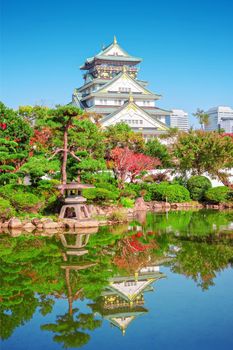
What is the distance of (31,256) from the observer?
38.7 feet

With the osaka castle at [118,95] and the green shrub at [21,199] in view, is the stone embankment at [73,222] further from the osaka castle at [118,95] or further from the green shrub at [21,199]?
the osaka castle at [118,95]

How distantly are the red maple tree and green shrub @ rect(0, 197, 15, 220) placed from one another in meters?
9.02

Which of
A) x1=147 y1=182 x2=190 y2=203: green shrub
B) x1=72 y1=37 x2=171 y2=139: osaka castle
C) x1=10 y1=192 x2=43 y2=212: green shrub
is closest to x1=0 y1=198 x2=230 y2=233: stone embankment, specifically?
x1=10 y1=192 x2=43 y2=212: green shrub

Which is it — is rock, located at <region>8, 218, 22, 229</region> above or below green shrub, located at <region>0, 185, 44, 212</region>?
below

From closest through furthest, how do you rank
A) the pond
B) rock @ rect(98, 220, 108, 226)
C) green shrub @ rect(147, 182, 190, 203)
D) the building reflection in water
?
the pond, the building reflection in water, rock @ rect(98, 220, 108, 226), green shrub @ rect(147, 182, 190, 203)

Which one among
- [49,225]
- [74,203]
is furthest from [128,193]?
[49,225]

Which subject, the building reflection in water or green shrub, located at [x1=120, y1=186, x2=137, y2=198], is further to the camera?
green shrub, located at [x1=120, y1=186, x2=137, y2=198]

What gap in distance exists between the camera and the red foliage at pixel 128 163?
82.3 ft

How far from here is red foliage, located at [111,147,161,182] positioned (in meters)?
25.1

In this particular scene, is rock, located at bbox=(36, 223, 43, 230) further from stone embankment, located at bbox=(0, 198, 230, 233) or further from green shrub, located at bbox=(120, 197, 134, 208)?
green shrub, located at bbox=(120, 197, 134, 208)

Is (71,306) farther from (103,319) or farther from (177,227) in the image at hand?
(177,227)

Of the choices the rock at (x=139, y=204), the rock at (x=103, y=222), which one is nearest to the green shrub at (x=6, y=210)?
the rock at (x=103, y=222)

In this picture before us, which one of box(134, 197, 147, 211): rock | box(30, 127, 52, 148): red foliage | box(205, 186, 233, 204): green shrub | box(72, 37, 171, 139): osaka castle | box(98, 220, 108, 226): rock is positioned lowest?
box(98, 220, 108, 226): rock

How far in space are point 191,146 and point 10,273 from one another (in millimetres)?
18487
